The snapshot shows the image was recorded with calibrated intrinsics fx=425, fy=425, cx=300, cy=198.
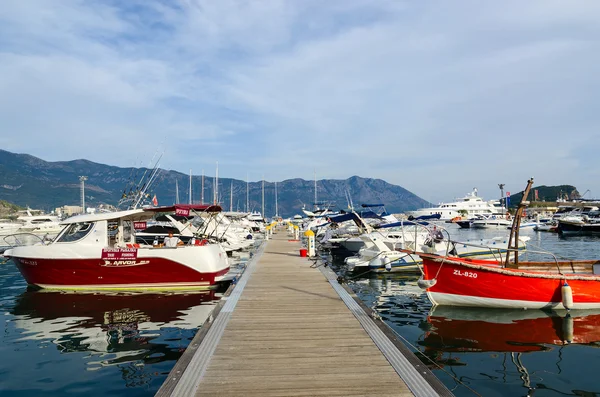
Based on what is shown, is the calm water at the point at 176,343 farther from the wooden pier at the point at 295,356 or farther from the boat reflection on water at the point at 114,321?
the wooden pier at the point at 295,356

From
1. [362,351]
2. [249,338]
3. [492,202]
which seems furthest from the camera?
[492,202]

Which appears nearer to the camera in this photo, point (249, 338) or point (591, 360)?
point (249, 338)

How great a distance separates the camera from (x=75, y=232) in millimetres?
14125

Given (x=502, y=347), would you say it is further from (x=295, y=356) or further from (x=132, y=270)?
(x=132, y=270)

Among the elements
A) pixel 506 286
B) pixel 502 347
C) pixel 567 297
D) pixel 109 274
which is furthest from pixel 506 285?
pixel 109 274

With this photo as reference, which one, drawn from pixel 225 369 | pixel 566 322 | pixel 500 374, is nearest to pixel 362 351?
pixel 225 369

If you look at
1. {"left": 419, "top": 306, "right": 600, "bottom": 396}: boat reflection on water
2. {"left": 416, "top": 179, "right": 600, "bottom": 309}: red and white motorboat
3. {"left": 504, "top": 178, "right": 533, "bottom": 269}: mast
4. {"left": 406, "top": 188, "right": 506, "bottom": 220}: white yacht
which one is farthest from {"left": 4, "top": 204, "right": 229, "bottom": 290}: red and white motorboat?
{"left": 406, "top": 188, "right": 506, "bottom": 220}: white yacht

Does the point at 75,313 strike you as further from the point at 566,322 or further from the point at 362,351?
the point at 566,322

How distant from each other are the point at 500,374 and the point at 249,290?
20.8ft

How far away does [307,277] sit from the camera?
13.8 metres

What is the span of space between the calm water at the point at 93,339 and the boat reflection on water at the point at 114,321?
0.02 meters

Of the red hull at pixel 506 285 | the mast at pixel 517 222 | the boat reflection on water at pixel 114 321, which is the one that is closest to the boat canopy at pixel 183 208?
the boat reflection on water at pixel 114 321

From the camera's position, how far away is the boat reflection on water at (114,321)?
8828mm

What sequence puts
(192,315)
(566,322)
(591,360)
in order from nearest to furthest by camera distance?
(591,360) < (566,322) < (192,315)
